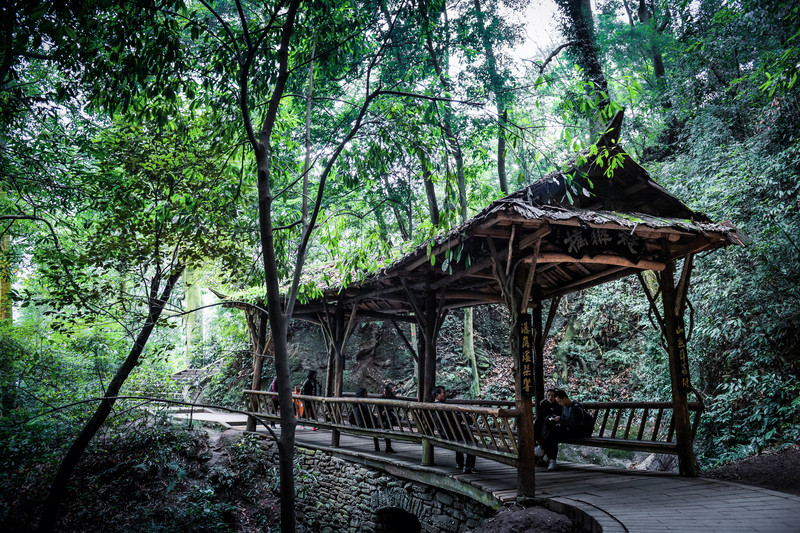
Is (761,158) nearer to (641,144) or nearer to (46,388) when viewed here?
(641,144)

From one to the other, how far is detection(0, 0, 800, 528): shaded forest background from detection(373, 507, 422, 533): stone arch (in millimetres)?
3395

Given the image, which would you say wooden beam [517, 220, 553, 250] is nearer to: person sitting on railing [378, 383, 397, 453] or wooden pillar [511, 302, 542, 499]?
wooden pillar [511, 302, 542, 499]

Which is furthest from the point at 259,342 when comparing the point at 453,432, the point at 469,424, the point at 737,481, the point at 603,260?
the point at 737,481

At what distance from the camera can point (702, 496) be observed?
490 centimetres

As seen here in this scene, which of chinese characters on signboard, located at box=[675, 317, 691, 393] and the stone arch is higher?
chinese characters on signboard, located at box=[675, 317, 691, 393]

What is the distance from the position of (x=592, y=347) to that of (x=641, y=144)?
7004mm

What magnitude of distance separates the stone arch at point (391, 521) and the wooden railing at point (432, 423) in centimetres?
116

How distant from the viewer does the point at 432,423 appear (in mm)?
6828

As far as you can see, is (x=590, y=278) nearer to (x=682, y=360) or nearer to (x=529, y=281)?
(x=682, y=360)

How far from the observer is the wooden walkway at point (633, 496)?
3902 millimetres

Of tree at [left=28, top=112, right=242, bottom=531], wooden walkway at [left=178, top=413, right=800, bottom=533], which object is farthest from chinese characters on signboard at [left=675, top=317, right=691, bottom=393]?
tree at [left=28, top=112, right=242, bottom=531]

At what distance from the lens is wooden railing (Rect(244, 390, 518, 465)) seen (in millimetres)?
5402

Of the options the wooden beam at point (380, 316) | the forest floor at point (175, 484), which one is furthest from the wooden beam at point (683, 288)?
the wooden beam at point (380, 316)

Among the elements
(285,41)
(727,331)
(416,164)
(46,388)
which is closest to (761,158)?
(727,331)
